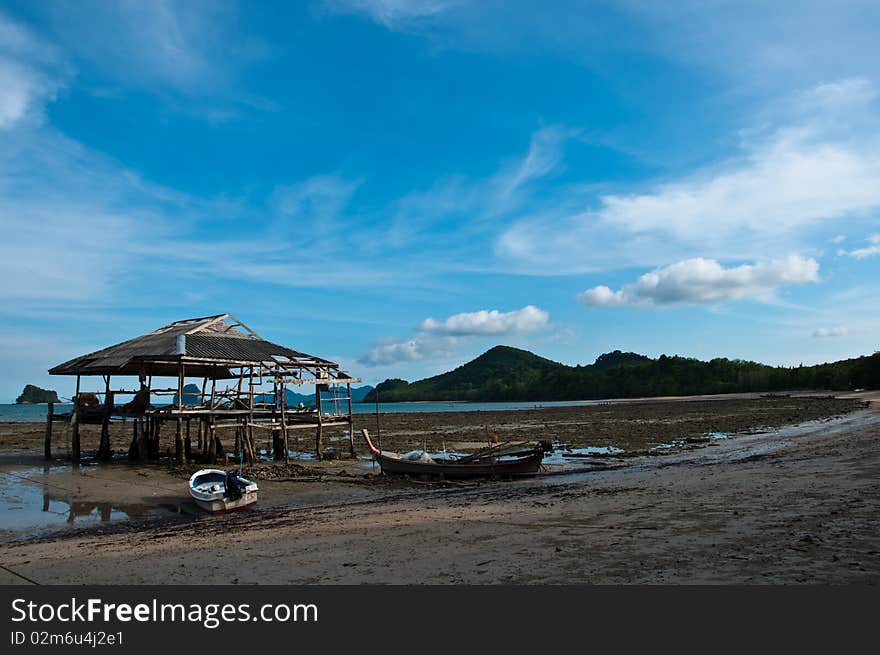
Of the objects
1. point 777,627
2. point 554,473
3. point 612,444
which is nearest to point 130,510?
point 554,473

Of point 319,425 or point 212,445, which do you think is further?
point 319,425

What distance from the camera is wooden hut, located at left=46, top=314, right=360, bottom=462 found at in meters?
23.6

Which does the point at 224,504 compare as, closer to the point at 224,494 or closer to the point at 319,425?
the point at 224,494

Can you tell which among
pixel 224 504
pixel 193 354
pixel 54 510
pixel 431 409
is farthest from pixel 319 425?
pixel 431 409

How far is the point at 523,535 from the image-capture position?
32.0 feet

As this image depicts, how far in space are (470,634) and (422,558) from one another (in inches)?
117

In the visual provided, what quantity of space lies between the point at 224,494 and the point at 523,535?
28.7ft

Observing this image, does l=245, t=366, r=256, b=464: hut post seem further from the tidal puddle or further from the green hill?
the green hill

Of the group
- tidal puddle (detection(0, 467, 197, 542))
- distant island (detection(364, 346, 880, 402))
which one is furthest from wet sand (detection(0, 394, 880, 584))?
distant island (detection(364, 346, 880, 402))

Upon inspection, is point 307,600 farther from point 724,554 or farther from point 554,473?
point 554,473

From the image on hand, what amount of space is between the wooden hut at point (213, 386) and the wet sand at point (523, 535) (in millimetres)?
5754

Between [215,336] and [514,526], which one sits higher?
[215,336]

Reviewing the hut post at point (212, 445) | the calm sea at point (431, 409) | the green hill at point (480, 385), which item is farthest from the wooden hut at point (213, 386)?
the green hill at point (480, 385)

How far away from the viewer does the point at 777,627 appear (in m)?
5.49
